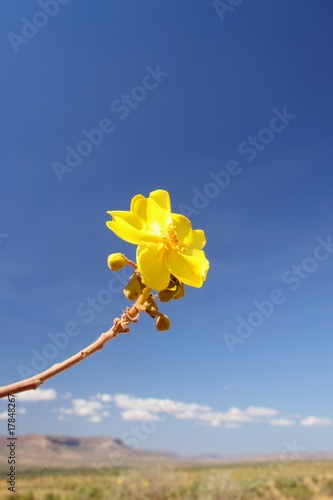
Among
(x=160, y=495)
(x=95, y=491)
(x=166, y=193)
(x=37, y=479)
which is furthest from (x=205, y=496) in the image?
(x=166, y=193)

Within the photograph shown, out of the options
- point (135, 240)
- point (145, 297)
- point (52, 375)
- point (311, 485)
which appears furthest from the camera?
point (311, 485)

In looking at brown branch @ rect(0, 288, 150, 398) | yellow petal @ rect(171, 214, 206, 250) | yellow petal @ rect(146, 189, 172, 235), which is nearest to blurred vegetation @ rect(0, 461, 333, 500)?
yellow petal @ rect(171, 214, 206, 250)

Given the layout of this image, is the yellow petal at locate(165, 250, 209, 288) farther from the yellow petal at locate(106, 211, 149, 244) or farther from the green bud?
the yellow petal at locate(106, 211, 149, 244)

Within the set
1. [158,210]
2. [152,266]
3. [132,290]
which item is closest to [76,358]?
[132,290]

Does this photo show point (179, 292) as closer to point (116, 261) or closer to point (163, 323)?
point (163, 323)

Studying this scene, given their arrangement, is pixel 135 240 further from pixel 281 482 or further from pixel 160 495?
pixel 281 482

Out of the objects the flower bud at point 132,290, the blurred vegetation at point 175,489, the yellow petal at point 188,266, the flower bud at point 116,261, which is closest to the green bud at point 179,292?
the yellow petal at point 188,266

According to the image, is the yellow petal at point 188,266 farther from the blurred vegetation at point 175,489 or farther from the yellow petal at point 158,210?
the blurred vegetation at point 175,489
